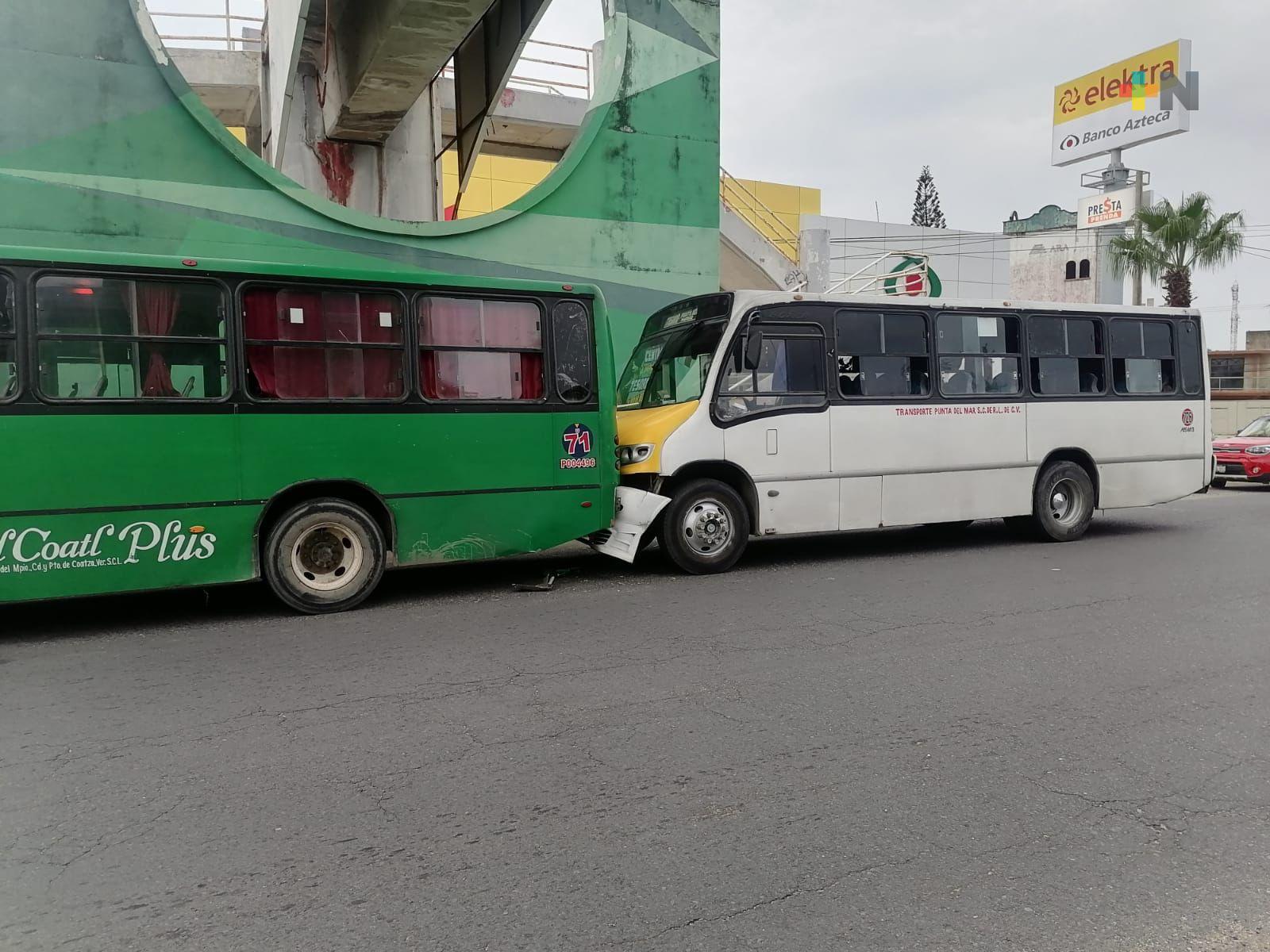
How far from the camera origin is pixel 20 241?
1203 cm

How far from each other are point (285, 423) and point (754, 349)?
14.6 feet

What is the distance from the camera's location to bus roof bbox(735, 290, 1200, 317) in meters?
9.75

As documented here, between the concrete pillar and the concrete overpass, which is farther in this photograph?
the concrete pillar

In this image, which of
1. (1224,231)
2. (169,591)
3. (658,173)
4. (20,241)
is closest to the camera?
(169,591)

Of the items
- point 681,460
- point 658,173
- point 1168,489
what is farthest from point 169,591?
point 1168,489

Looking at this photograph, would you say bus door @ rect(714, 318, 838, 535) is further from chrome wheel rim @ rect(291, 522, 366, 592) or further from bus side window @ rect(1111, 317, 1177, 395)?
bus side window @ rect(1111, 317, 1177, 395)

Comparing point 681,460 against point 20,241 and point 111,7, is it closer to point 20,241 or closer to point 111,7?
point 20,241

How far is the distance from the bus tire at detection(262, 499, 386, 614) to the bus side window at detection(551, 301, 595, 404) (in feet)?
6.92

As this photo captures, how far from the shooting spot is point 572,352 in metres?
8.91

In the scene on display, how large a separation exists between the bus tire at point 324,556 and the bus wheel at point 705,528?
8.92 ft

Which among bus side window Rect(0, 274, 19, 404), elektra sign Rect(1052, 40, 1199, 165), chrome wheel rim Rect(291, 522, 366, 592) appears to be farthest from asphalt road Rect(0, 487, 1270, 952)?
elektra sign Rect(1052, 40, 1199, 165)

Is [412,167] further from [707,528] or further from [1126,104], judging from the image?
[1126,104]

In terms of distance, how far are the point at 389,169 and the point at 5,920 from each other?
16.2 m

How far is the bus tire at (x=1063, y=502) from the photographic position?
37.5ft
